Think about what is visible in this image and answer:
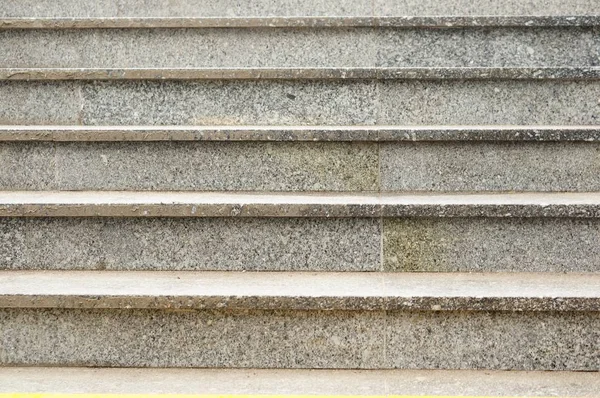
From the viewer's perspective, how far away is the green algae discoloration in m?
2.79

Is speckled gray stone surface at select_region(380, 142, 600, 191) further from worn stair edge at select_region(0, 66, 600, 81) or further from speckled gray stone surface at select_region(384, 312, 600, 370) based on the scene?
speckled gray stone surface at select_region(384, 312, 600, 370)

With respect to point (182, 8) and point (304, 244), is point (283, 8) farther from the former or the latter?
point (304, 244)

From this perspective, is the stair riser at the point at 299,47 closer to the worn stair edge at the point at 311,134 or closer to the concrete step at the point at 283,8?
the concrete step at the point at 283,8

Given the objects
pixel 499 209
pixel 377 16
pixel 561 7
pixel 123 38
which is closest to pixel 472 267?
A: pixel 499 209

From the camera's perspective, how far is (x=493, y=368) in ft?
8.18

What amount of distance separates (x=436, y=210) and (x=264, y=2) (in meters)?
1.59

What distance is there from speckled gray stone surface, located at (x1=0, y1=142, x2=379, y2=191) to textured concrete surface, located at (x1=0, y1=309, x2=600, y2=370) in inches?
28.1

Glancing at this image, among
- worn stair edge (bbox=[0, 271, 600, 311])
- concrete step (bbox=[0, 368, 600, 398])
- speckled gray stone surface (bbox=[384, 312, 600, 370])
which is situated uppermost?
worn stair edge (bbox=[0, 271, 600, 311])

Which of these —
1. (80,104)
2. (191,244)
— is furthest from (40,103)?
(191,244)

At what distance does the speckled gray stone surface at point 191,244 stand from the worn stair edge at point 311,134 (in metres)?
0.39

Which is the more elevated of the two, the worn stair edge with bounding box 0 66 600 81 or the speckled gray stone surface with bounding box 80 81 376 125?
the worn stair edge with bounding box 0 66 600 81

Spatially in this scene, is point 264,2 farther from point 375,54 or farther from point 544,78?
point 544,78

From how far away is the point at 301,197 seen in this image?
2.91 m

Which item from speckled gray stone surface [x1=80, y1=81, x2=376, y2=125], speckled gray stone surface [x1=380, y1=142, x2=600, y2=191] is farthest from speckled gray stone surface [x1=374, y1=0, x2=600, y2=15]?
speckled gray stone surface [x1=380, y1=142, x2=600, y2=191]
